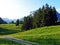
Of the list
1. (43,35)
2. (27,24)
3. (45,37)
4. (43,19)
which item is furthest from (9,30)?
(45,37)

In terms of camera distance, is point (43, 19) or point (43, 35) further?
point (43, 19)

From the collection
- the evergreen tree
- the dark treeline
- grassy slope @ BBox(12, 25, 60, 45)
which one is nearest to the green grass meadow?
grassy slope @ BBox(12, 25, 60, 45)

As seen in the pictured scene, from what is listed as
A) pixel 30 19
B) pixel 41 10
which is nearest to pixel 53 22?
pixel 41 10

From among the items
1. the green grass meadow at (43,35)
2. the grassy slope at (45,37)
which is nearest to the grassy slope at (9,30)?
the green grass meadow at (43,35)

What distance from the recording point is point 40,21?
336 ft

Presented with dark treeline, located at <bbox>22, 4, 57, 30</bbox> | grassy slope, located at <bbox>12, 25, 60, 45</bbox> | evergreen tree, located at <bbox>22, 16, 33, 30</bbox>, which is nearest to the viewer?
grassy slope, located at <bbox>12, 25, 60, 45</bbox>

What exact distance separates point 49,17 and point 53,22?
159 inches

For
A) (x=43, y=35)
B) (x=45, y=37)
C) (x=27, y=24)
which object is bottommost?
(x=45, y=37)

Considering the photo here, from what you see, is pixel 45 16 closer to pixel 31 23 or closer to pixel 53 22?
pixel 53 22

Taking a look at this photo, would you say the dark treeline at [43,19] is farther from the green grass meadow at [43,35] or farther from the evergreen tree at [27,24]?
the green grass meadow at [43,35]

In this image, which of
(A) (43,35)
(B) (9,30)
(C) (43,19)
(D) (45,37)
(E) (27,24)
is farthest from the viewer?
(B) (9,30)

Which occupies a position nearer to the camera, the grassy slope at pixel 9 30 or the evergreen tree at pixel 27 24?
the grassy slope at pixel 9 30

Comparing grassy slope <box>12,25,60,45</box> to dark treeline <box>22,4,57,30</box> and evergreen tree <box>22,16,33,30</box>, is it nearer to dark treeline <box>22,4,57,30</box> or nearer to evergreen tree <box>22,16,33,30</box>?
dark treeline <box>22,4,57,30</box>

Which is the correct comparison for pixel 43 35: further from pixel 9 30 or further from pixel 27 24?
pixel 9 30
